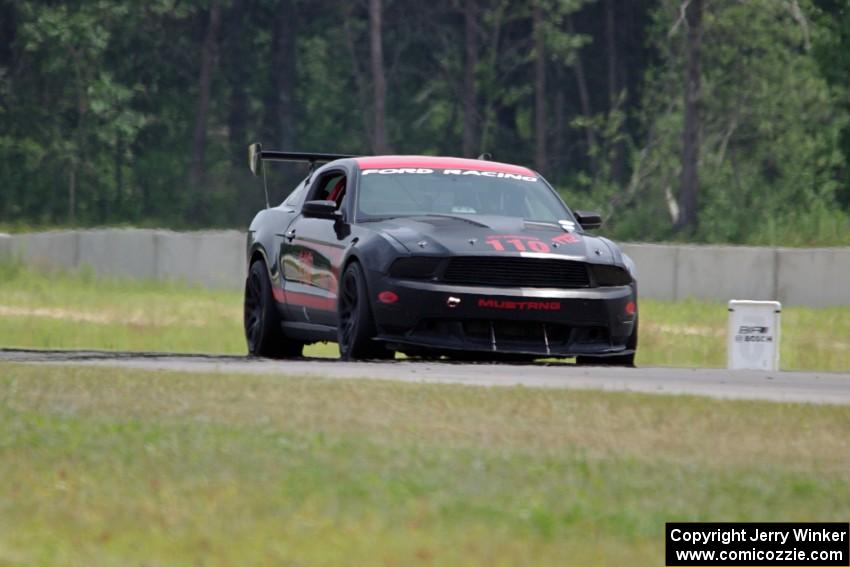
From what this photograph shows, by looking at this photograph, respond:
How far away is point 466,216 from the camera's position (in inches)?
539

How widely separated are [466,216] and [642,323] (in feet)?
31.7

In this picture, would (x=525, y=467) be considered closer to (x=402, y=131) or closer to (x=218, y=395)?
(x=218, y=395)

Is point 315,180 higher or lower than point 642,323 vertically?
higher

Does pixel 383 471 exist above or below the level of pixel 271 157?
below

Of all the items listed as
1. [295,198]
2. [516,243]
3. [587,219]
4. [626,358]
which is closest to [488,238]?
[516,243]

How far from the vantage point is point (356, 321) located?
12.8 m

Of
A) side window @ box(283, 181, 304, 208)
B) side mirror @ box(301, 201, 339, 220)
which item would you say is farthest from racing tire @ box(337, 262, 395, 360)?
side window @ box(283, 181, 304, 208)

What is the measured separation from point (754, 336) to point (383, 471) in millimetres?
8456

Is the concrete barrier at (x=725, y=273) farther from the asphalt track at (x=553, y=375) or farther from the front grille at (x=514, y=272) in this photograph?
the front grille at (x=514, y=272)

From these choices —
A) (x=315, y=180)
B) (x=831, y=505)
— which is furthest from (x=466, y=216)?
(x=831, y=505)

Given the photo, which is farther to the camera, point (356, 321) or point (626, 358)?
point (626, 358)

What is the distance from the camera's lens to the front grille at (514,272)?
12.6 m

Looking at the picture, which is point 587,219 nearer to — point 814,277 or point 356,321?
point 356,321

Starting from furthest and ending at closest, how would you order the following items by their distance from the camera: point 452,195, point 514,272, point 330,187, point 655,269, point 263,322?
point 655,269
point 330,187
point 263,322
point 452,195
point 514,272
